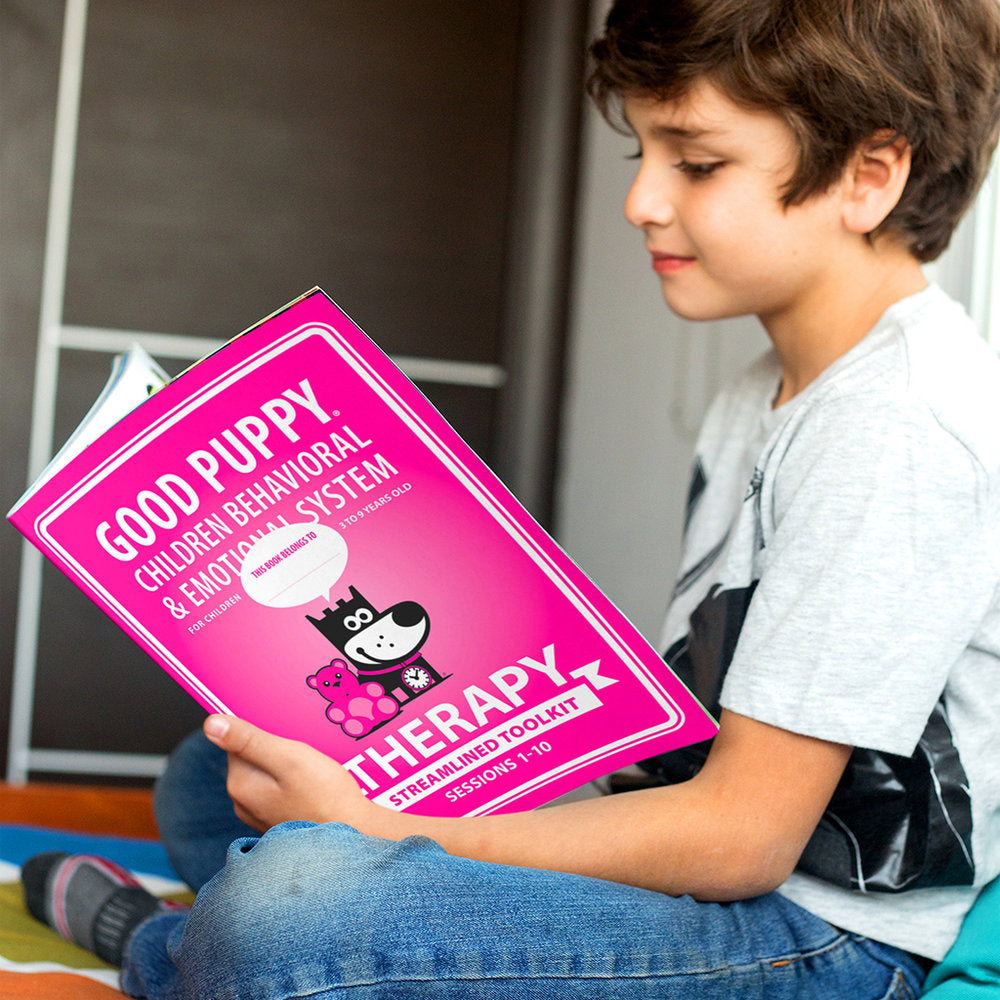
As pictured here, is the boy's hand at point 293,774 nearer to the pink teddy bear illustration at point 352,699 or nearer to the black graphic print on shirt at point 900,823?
the pink teddy bear illustration at point 352,699

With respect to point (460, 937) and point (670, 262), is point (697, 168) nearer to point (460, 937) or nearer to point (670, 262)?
point (670, 262)

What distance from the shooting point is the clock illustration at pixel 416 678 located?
0.61 metres

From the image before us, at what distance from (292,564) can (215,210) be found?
4.09 ft

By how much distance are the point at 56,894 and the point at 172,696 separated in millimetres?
781

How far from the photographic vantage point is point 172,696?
1.71 meters

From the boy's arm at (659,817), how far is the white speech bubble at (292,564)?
8cm

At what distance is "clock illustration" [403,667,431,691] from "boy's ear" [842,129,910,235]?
430mm

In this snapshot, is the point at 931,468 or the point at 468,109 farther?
the point at 468,109

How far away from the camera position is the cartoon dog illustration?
608 mm

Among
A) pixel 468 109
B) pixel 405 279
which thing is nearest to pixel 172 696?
pixel 405 279

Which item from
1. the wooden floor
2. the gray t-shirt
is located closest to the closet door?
the wooden floor

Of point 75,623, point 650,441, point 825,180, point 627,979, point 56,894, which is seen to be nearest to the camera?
point 627,979

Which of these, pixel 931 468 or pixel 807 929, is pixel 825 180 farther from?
Result: pixel 807 929

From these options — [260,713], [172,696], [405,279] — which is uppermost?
[405,279]
